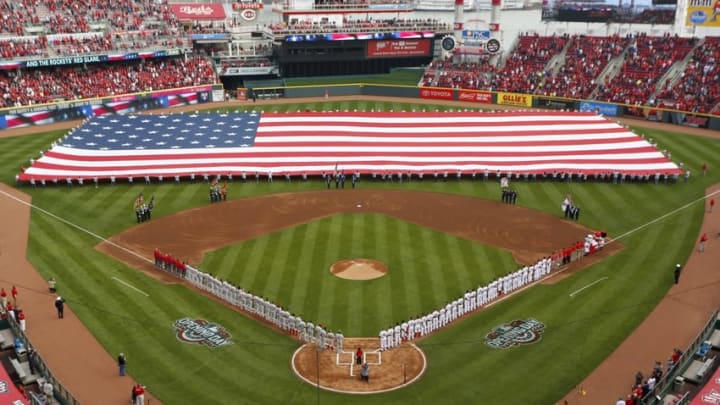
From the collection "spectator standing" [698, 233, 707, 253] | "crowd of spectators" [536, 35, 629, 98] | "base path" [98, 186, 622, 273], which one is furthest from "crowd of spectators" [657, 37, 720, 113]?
"spectator standing" [698, 233, 707, 253]

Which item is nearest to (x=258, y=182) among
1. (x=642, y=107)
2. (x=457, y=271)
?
(x=457, y=271)

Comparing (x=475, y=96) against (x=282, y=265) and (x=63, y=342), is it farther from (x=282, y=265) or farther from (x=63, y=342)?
(x=63, y=342)

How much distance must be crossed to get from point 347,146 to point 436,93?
80.3 feet

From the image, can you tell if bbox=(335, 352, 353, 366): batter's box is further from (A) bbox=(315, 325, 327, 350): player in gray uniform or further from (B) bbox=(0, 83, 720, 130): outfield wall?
(B) bbox=(0, 83, 720, 130): outfield wall

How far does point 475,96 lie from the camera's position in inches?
2564

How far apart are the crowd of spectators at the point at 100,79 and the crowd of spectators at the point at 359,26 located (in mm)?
9038

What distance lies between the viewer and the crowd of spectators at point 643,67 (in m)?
58.9

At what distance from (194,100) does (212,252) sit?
36918 mm

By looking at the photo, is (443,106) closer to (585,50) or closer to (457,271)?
(585,50)

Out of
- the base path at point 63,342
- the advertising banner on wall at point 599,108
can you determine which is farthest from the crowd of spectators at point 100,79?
the advertising banner on wall at point 599,108

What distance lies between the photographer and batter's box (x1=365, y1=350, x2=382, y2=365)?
22.2 m

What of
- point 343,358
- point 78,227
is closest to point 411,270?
point 343,358

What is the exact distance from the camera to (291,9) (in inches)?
2874

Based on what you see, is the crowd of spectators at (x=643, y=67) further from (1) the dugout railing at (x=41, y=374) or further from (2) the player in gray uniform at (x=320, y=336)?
(1) the dugout railing at (x=41, y=374)
